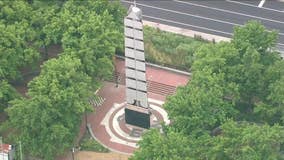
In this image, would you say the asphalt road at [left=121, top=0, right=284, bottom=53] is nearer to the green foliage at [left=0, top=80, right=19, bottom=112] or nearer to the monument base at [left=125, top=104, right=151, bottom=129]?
the monument base at [left=125, top=104, right=151, bottom=129]

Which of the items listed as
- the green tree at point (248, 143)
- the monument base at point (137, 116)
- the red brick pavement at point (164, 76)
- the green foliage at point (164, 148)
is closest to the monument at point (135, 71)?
the monument base at point (137, 116)

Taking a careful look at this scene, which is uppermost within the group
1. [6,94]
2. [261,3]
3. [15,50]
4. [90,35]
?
[261,3]

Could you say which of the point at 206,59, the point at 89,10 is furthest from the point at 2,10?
the point at 206,59

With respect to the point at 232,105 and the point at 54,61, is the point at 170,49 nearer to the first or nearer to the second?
the point at 232,105

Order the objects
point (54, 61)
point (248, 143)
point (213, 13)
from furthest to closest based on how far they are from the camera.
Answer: point (213, 13)
point (54, 61)
point (248, 143)

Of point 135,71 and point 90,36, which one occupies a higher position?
point 90,36

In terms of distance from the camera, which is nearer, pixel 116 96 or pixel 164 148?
pixel 164 148

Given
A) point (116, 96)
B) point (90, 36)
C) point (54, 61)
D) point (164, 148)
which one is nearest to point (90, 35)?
point (90, 36)
